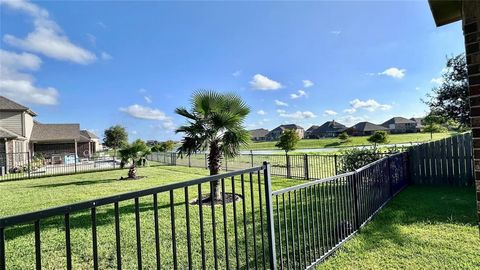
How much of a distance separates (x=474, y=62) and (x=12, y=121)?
28743mm

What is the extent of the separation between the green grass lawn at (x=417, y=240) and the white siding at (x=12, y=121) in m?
27.4

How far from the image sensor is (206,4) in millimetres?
9070

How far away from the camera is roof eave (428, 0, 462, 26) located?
7.57 feet

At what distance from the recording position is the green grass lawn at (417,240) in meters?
3.12

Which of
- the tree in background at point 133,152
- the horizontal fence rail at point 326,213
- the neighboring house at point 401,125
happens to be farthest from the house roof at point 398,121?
the horizontal fence rail at point 326,213

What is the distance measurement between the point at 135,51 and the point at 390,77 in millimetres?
18492

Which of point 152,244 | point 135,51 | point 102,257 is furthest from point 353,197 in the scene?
point 135,51

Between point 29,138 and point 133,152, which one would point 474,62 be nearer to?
point 133,152

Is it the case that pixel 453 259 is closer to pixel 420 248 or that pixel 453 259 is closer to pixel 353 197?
pixel 420 248

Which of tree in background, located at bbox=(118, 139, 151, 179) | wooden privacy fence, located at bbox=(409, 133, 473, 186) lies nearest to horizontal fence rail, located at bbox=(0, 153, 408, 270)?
wooden privacy fence, located at bbox=(409, 133, 473, 186)

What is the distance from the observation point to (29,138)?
25.2 meters

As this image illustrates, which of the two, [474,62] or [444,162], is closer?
[474,62]

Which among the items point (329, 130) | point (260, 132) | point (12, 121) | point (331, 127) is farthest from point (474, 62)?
point (260, 132)

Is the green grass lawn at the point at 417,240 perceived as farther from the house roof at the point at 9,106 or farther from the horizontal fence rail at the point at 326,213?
the house roof at the point at 9,106
